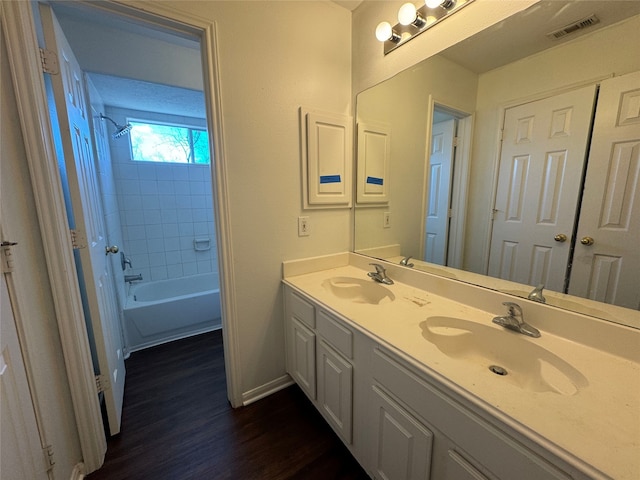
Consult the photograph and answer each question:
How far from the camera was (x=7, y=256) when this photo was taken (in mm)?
871

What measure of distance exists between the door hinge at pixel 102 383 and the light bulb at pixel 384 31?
2355mm

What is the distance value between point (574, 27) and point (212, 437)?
242 centimetres

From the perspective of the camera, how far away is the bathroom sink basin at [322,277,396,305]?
1591 millimetres

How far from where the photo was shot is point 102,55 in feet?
6.07

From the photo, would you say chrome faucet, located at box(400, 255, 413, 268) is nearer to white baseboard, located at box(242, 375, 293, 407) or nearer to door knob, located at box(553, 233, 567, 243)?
door knob, located at box(553, 233, 567, 243)

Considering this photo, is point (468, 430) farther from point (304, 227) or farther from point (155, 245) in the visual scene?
point (155, 245)

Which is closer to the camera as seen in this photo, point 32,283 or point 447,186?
point 32,283

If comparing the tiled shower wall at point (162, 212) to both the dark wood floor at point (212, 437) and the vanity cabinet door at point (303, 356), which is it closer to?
the dark wood floor at point (212, 437)

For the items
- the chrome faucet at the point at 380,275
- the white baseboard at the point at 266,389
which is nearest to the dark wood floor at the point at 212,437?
the white baseboard at the point at 266,389

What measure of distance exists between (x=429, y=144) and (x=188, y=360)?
2.36m

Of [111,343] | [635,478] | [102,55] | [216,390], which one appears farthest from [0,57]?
[635,478]

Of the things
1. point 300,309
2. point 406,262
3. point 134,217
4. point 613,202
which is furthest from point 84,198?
point 613,202

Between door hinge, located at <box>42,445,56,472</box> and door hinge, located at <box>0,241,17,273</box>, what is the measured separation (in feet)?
2.37

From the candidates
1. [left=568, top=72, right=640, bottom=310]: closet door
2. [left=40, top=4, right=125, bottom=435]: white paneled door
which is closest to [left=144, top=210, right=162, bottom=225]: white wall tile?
[left=40, top=4, right=125, bottom=435]: white paneled door
